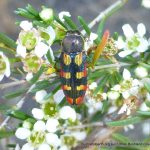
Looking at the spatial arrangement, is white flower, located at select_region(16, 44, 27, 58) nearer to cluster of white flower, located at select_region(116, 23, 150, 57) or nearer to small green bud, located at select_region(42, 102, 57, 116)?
small green bud, located at select_region(42, 102, 57, 116)

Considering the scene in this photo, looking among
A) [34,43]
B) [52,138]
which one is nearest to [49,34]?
[34,43]

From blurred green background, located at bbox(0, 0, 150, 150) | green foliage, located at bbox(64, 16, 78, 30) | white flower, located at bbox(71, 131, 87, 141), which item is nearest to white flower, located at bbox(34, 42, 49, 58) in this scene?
green foliage, located at bbox(64, 16, 78, 30)

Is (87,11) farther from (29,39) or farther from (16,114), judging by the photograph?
(29,39)

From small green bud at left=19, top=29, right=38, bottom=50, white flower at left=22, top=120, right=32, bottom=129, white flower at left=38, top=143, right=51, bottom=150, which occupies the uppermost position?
small green bud at left=19, top=29, right=38, bottom=50

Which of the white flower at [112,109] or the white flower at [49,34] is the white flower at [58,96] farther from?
the white flower at [112,109]

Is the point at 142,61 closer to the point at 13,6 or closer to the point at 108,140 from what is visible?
the point at 108,140

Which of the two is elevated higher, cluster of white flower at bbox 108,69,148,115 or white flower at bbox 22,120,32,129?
cluster of white flower at bbox 108,69,148,115

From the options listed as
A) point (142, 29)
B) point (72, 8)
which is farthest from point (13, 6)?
point (142, 29)

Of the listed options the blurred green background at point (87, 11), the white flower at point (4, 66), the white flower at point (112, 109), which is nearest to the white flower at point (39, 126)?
the white flower at point (4, 66)
